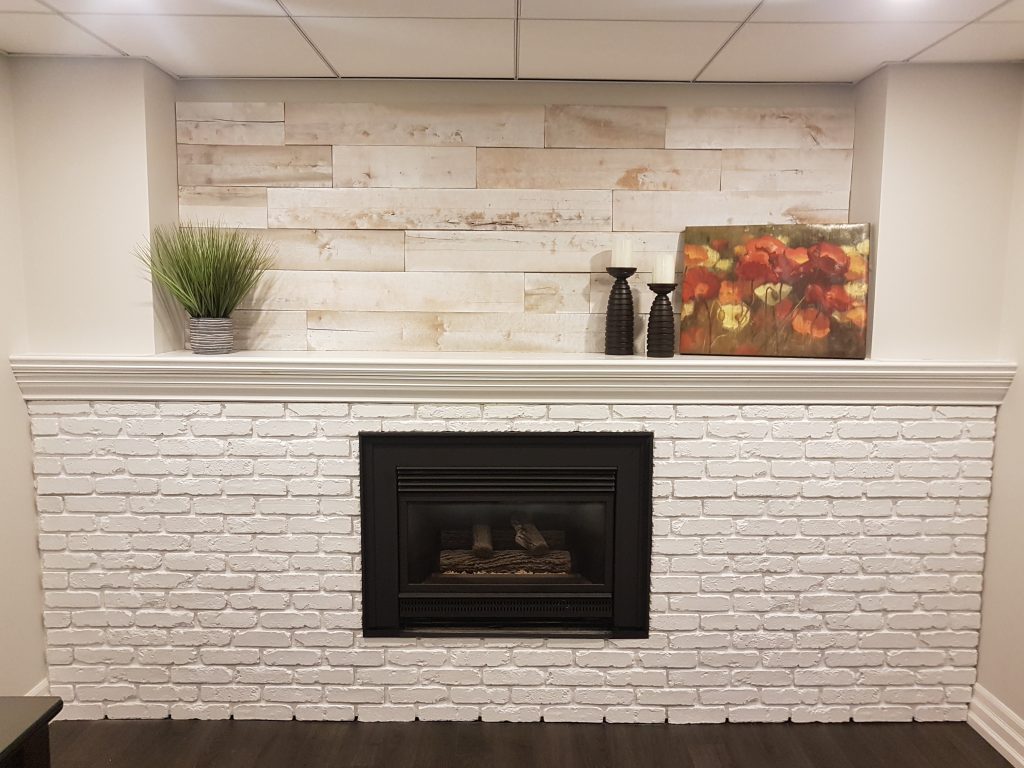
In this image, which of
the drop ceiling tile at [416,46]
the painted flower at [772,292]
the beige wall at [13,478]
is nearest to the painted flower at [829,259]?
the painted flower at [772,292]

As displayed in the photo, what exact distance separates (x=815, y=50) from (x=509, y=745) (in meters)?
2.33

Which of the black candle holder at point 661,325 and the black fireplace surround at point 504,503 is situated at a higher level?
the black candle holder at point 661,325

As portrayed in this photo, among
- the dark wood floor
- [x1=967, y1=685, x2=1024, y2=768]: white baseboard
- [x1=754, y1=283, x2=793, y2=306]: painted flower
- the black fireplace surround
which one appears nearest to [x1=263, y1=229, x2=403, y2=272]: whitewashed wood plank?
the black fireplace surround

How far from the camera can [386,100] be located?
97.9 inches

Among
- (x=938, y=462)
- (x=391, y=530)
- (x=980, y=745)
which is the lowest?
(x=980, y=745)

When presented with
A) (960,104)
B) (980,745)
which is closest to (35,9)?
(960,104)

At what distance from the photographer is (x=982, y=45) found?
2076 mm

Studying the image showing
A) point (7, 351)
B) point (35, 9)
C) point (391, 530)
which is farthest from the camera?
point (391, 530)

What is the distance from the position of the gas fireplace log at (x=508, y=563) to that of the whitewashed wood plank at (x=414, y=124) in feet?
4.74

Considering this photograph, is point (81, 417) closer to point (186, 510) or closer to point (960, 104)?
point (186, 510)

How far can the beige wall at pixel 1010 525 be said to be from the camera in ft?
7.34

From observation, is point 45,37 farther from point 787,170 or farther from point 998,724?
point 998,724

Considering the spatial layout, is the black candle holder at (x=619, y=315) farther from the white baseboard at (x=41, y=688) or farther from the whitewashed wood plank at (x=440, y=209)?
the white baseboard at (x=41, y=688)

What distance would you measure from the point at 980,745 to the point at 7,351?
10.9 feet
